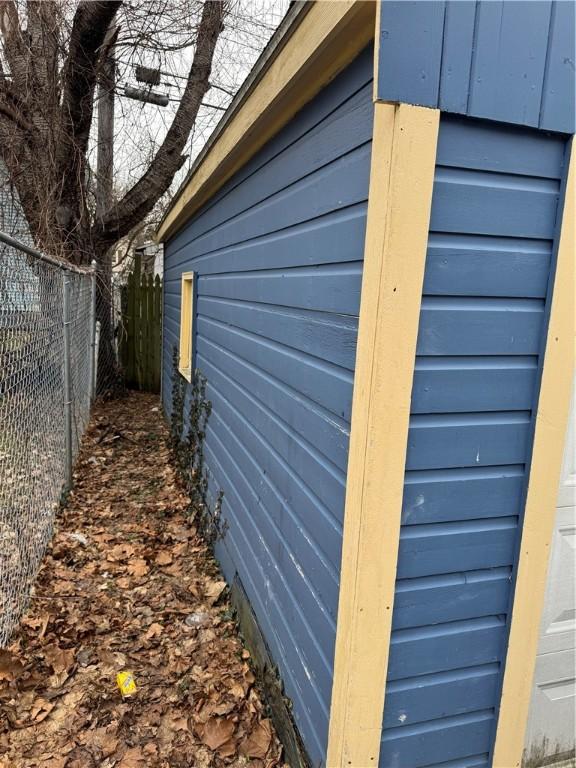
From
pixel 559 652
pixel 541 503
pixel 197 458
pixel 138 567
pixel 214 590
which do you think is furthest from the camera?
pixel 197 458

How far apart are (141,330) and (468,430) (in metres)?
9.87

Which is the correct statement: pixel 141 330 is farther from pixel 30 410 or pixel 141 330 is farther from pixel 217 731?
pixel 217 731

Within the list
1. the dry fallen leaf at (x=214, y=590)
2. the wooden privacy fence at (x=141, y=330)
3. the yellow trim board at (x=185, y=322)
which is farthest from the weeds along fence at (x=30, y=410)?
the wooden privacy fence at (x=141, y=330)

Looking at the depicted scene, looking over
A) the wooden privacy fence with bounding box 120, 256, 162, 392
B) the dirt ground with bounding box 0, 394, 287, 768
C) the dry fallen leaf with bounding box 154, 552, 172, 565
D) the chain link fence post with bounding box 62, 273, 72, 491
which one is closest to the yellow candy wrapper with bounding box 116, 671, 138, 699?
the dirt ground with bounding box 0, 394, 287, 768

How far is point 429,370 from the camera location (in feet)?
5.36

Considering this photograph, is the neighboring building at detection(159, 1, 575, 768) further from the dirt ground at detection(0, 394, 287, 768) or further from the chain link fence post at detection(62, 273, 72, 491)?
the chain link fence post at detection(62, 273, 72, 491)

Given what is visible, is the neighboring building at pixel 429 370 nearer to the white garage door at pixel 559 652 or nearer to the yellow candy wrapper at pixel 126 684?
the white garage door at pixel 559 652

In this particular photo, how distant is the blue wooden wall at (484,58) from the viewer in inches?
56.5

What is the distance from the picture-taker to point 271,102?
92.3 inches

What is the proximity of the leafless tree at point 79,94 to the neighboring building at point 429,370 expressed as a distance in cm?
621

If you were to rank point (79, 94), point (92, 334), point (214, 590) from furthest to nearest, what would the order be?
point (92, 334) → point (79, 94) → point (214, 590)

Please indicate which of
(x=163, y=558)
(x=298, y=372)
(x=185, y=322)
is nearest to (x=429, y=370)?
(x=298, y=372)

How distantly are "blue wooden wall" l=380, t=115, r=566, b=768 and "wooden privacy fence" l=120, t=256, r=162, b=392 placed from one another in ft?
31.2

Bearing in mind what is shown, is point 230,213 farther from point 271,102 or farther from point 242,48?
point 242,48
